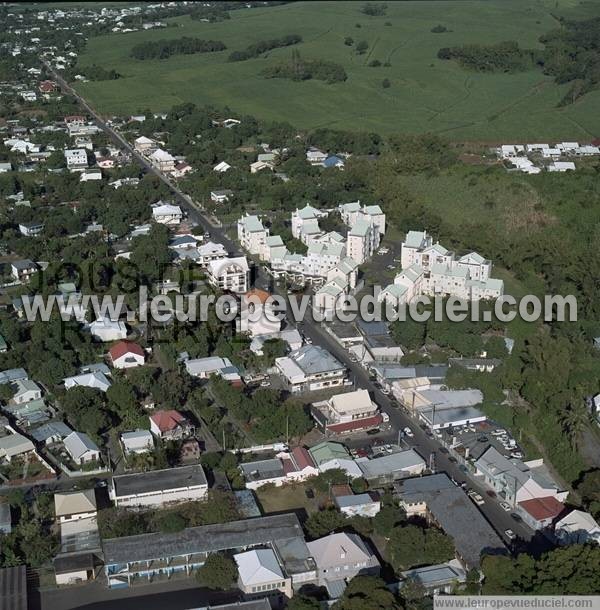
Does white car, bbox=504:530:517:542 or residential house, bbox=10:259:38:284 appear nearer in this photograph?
white car, bbox=504:530:517:542

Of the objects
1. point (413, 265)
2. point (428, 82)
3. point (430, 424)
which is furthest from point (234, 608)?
point (428, 82)

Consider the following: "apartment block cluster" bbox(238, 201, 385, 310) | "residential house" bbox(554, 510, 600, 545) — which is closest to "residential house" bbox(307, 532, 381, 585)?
"residential house" bbox(554, 510, 600, 545)

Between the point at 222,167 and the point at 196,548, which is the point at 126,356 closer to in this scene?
the point at 196,548

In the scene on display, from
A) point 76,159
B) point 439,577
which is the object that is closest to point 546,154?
point 76,159

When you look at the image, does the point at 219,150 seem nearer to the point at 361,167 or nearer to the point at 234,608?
the point at 361,167

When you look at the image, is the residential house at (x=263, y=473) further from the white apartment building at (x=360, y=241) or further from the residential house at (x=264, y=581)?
the white apartment building at (x=360, y=241)

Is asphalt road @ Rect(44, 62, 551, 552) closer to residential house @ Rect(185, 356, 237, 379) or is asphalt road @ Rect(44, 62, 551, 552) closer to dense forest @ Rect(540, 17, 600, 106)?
residential house @ Rect(185, 356, 237, 379)

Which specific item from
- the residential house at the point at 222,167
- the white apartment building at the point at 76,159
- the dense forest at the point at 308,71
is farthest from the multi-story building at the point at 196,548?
the dense forest at the point at 308,71
